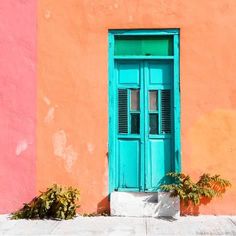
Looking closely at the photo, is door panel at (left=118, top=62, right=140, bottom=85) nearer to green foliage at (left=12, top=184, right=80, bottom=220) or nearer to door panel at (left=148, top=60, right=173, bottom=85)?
door panel at (left=148, top=60, right=173, bottom=85)

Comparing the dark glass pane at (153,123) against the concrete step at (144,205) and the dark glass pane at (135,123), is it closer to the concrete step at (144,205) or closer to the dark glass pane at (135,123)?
the dark glass pane at (135,123)

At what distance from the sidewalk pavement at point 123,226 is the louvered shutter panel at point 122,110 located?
4.82 ft

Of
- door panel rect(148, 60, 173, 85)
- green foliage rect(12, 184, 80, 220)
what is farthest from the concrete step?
door panel rect(148, 60, 173, 85)

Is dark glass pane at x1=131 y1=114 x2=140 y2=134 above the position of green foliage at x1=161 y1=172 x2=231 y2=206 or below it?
above

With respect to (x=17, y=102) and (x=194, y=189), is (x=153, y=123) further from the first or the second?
(x=17, y=102)

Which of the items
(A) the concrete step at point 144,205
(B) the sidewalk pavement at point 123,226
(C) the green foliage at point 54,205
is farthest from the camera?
(A) the concrete step at point 144,205

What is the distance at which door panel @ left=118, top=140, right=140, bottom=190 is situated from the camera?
23.1 feet

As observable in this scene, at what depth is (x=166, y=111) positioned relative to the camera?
7102 millimetres

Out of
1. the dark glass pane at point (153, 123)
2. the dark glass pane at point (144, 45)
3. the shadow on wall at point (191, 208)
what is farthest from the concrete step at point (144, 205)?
the dark glass pane at point (144, 45)

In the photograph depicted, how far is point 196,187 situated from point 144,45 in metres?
2.44

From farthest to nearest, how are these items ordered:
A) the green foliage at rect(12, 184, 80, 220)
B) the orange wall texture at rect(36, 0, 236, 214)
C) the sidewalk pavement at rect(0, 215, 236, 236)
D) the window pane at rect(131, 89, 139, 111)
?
the window pane at rect(131, 89, 139, 111) < the orange wall texture at rect(36, 0, 236, 214) < the green foliage at rect(12, 184, 80, 220) < the sidewalk pavement at rect(0, 215, 236, 236)

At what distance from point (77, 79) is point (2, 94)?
4.09 ft

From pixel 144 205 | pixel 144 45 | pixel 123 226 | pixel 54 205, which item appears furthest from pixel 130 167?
pixel 144 45

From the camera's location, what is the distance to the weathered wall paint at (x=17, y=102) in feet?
22.9
